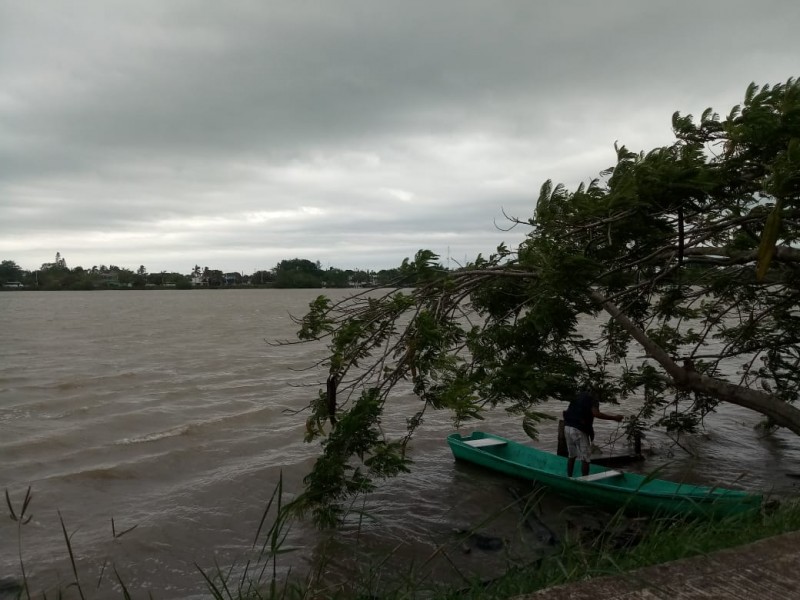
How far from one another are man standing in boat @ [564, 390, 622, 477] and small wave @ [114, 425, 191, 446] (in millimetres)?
8216

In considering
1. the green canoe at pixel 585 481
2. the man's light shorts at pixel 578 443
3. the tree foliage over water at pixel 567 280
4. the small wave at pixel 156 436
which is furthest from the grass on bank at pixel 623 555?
the small wave at pixel 156 436

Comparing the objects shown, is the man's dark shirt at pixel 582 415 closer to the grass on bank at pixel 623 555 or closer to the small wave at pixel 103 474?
the grass on bank at pixel 623 555

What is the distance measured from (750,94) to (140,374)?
1903 cm

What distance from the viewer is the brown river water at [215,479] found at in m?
7.15

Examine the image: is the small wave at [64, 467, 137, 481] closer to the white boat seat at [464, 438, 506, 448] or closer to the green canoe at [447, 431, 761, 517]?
the green canoe at [447, 431, 761, 517]

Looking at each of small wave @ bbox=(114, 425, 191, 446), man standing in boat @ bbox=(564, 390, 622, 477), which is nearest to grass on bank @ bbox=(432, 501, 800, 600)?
man standing in boat @ bbox=(564, 390, 622, 477)

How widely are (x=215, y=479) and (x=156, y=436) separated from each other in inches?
120

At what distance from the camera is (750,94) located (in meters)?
4.70

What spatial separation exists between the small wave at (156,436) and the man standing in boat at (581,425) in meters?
8.22

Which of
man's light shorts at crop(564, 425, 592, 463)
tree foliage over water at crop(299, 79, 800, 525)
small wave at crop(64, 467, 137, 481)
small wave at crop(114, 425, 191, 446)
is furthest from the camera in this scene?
small wave at crop(114, 425, 191, 446)

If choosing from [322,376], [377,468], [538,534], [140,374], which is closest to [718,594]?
[377,468]

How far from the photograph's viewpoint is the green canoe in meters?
7.03

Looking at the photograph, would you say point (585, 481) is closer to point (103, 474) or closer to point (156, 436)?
point (103, 474)

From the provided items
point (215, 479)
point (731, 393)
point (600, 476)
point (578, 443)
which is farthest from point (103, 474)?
point (731, 393)
